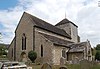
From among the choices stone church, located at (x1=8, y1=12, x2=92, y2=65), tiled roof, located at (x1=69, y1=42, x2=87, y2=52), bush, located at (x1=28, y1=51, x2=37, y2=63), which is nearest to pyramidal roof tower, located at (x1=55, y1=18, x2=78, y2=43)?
stone church, located at (x1=8, y1=12, x2=92, y2=65)

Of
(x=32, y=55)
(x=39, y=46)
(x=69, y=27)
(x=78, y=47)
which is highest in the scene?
(x=69, y=27)

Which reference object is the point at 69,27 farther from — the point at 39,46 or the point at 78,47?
the point at 39,46

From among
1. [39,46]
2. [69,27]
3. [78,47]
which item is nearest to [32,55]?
[39,46]

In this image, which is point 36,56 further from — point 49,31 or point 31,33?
point 49,31

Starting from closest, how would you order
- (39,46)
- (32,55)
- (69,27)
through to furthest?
1. (32,55)
2. (39,46)
3. (69,27)

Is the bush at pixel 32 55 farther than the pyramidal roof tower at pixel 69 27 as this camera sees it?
No

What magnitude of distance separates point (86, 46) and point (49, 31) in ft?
29.7

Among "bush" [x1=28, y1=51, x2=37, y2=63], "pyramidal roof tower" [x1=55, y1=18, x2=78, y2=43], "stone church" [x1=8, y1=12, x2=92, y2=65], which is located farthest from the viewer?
"pyramidal roof tower" [x1=55, y1=18, x2=78, y2=43]

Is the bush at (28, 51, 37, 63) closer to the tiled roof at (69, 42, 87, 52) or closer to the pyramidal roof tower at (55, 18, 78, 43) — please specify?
the tiled roof at (69, 42, 87, 52)

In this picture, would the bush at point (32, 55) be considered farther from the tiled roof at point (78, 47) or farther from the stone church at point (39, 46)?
the tiled roof at point (78, 47)

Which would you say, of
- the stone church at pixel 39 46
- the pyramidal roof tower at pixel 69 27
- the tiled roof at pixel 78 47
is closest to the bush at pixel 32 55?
the stone church at pixel 39 46

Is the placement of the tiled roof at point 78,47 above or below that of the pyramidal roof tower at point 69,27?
below

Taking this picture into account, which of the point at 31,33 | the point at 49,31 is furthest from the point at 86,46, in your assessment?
the point at 31,33

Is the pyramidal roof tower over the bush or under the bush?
over
